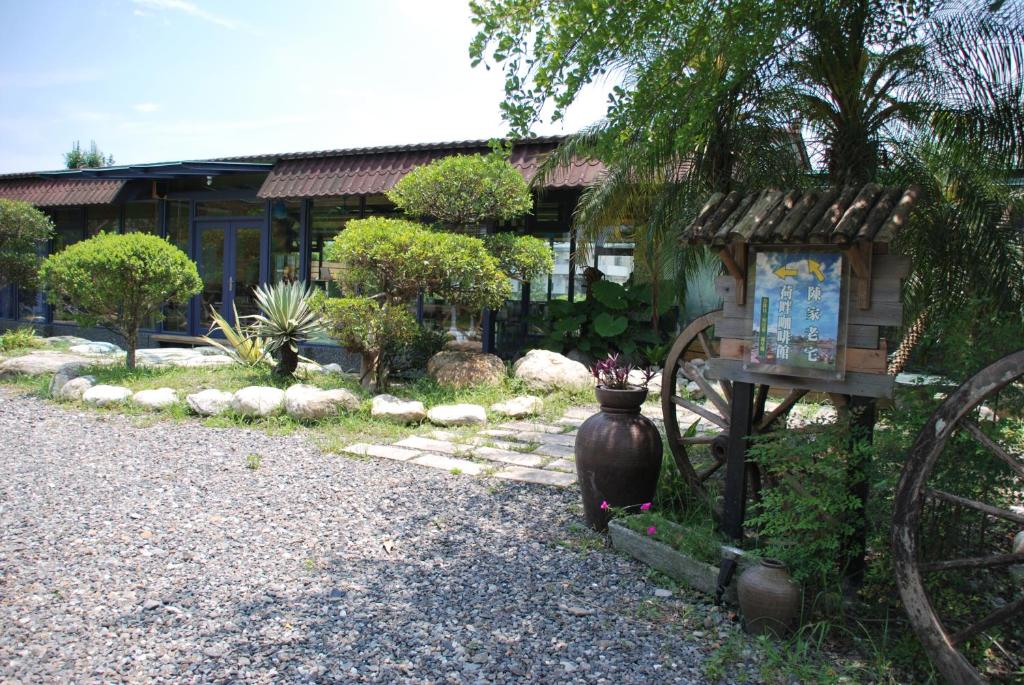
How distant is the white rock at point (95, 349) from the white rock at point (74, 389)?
161 inches

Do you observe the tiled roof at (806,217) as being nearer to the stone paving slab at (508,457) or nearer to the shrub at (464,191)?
the stone paving slab at (508,457)

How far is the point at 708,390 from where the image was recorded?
466 cm

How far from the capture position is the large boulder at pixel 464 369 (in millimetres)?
8820

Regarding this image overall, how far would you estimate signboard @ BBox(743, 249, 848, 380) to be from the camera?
130 inches

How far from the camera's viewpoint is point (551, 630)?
10.4 feet

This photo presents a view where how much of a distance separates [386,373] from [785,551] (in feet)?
20.0

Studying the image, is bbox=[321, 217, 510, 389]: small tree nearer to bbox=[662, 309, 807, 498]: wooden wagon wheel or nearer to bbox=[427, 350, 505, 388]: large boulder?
bbox=[427, 350, 505, 388]: large boulder

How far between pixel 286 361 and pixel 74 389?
7.77 ft

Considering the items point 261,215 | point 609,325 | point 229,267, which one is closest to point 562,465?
point 609,325

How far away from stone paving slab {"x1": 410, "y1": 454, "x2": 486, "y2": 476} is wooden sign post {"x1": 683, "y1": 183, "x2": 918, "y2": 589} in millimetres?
2652

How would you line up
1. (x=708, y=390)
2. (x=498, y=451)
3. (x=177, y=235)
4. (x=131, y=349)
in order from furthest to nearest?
1. (x=177, y=235)
2. (x=131, y=349)
3. (x=498, y=451)
4. (x=708, y=390)

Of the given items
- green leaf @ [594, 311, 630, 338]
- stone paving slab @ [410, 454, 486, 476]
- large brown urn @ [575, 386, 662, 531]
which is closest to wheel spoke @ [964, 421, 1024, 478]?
large brown urn @ [575, 386, 662, 531]

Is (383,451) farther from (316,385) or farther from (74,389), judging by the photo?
(74,389)

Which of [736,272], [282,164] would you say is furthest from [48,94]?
[736,272]
